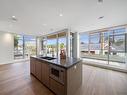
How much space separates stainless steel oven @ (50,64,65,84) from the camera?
6.46ft

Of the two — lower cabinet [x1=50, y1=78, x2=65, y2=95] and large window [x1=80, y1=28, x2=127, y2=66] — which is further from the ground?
large window [x1=80, y1=28, x2=127, y2=66]

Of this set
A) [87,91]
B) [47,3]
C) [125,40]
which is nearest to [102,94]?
[87,91]

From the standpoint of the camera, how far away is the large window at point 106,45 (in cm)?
480

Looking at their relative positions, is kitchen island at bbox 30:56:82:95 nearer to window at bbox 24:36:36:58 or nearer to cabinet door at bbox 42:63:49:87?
cabinet door at bbox 42:63:49:87

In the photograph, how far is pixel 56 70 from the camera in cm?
218

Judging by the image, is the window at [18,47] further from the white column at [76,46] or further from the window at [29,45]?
the white column at [76,46]

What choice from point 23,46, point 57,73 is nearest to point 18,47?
point 23,46

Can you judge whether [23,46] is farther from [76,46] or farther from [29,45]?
[76,46]

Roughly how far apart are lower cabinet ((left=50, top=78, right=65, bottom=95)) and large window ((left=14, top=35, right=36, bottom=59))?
6.42 m

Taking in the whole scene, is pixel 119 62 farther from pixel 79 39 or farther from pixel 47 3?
pixel 47 3

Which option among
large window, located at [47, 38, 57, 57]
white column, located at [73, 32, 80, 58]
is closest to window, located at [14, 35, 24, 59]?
large window, located at [47, 38, 57, 57]

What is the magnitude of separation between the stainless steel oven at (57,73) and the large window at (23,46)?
6.40 m

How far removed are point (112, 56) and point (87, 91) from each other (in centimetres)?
396

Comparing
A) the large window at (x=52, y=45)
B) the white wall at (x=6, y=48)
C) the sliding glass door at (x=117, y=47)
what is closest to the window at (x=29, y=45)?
the white wall at (x=6, y=48)
